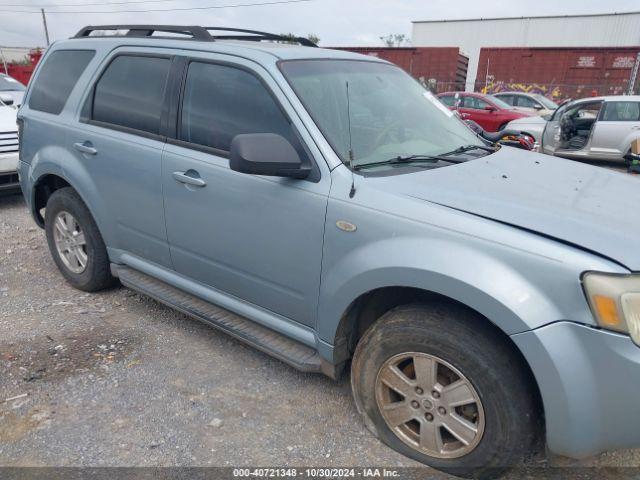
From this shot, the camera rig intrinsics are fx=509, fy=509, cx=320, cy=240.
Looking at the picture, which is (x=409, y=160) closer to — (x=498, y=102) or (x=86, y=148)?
(x=86, y=148)

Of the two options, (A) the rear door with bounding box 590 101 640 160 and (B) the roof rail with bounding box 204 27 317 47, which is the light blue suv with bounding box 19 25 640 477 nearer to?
(B) the roof rail with bounding box 204 27 317 47

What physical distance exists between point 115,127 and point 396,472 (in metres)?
2.73

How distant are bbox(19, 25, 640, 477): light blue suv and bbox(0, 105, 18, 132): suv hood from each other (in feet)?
10.4

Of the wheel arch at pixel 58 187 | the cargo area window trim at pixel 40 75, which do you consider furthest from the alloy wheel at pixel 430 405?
the cargo area window trim at pixel 40 75

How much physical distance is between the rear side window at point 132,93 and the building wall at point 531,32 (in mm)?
37210

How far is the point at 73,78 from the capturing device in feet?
12.4

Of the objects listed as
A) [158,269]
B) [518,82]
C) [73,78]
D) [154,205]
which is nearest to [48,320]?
[158,269]

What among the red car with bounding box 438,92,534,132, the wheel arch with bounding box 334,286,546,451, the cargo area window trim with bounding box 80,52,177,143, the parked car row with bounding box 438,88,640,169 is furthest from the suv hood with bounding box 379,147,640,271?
the red car with bounding box 438,92,534,132

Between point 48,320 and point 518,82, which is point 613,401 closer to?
point 48,320

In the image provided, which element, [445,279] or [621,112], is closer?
[445,279]

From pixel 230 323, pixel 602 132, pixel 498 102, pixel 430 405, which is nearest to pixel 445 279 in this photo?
pixel 430 405

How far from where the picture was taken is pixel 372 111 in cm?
284

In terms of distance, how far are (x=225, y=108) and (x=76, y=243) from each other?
192 cm

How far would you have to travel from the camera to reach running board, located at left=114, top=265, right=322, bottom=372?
263 cm
